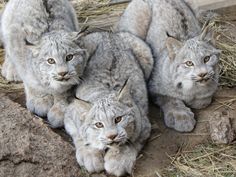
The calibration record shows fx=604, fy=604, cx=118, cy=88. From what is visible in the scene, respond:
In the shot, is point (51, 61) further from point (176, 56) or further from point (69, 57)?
point (176, 56)

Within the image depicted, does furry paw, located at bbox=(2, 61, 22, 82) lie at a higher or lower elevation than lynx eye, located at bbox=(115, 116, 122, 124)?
lower

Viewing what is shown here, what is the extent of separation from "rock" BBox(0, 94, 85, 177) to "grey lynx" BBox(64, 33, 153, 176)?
5.4 inches

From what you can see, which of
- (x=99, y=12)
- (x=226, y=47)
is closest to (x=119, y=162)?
(x=226, y=47)

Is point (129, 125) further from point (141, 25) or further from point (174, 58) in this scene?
point (141, 25)

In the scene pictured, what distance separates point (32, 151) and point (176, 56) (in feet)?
6.01

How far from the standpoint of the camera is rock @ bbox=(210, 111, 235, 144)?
19.4ft

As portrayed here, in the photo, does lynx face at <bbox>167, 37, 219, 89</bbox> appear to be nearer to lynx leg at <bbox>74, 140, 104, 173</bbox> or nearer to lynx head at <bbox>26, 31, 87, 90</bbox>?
lynx head at <bbox>26, 31, 87, 90</bbox>

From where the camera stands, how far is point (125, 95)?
18.2 ft

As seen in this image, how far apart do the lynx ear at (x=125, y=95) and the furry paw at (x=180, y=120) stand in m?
0.74

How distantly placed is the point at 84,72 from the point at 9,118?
2.90ft

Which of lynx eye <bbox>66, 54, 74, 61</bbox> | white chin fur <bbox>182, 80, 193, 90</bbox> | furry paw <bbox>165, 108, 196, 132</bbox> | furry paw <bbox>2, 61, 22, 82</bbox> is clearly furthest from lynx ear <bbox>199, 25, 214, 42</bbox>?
furry paw <bbox>2, 61, 22, 82</bbox>

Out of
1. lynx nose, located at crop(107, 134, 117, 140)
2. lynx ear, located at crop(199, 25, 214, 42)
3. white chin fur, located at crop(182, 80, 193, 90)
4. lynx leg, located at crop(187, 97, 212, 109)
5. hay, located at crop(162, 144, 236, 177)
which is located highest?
lynx ear, located at crop(199, 25, 214, 42)

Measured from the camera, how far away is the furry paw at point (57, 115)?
241 inches

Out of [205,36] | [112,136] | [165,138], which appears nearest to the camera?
[112,136]
